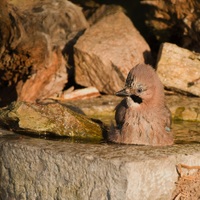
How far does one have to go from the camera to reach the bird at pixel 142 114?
6.33 m

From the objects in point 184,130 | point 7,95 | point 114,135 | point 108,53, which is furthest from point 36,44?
point 114,135

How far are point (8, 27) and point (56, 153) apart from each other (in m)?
4.27

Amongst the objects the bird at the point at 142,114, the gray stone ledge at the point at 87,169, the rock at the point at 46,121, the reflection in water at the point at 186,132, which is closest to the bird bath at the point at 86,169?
the gray stone ledge at the point at 87,169

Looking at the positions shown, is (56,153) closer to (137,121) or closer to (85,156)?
(85,156)

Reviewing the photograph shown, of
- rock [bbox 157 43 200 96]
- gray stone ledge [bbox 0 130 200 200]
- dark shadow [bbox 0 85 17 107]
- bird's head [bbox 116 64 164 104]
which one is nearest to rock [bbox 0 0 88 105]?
dark shadow [bbox 0 85 17 107]

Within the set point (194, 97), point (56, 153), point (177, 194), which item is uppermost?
point (56, 153)

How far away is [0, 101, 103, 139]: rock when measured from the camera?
6391 millimetres

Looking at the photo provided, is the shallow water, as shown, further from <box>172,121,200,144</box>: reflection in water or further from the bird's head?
the bird's head

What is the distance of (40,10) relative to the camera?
1015cm

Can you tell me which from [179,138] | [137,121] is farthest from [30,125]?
[179,138]

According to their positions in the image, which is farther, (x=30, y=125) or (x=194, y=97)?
(x=194, y=97)

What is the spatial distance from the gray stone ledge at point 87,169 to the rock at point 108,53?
3623 millimetres

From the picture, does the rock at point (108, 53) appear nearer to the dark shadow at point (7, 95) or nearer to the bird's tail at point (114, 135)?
the dark shadow at point (7, 95)

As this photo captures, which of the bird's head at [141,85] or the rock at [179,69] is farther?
the rock at [179,69]
